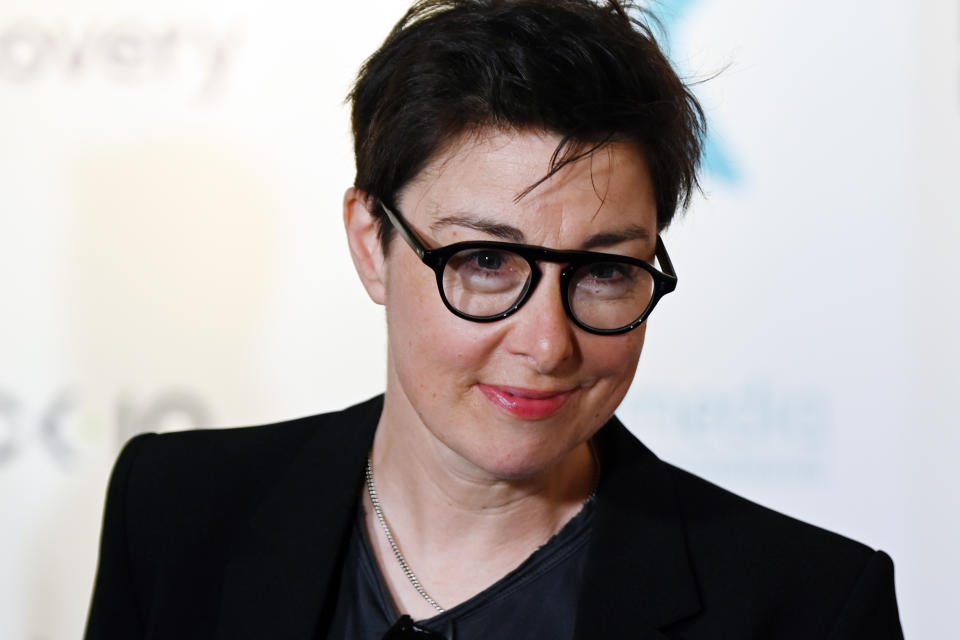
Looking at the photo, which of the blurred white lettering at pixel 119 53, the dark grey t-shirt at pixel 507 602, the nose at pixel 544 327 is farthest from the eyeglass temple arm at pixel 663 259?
the blurred white lettering at pixel 119 53

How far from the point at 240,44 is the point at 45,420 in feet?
2.42

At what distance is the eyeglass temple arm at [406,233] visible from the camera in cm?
127

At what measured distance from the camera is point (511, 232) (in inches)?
48.6

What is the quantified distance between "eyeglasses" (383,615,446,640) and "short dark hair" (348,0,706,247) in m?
0.42

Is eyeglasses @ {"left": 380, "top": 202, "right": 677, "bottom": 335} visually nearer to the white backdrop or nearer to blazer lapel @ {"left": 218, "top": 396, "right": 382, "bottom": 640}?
blazer lapel @ {"left": 218, "top": 396, "right": 382, "bottom": 640}

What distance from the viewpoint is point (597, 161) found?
49.2 inches

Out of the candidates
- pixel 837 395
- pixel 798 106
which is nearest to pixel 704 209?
pixel 798 106

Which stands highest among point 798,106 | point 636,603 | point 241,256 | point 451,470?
point 798,106

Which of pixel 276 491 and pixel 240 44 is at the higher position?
pixel 240 44

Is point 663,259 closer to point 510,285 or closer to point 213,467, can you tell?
point 510,285

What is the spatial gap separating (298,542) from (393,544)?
11 centimetres

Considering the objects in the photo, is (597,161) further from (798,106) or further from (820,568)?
(798,106)

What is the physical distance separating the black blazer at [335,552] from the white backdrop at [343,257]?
601 millimetres

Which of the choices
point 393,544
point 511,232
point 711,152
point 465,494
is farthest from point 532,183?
point 711,152
